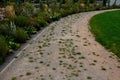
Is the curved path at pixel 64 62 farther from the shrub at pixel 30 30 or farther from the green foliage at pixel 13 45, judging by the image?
the shrub at pixel 30 30

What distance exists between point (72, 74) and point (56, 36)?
25.6 feet

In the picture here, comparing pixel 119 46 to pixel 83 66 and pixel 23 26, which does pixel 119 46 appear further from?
pixel 23 26

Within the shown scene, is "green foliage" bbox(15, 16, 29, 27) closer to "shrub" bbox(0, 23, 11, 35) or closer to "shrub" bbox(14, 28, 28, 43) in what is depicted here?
"shrub" bbox(0, 23, 11, 35)

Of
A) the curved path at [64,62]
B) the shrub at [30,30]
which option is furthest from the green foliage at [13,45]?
the shrub at [30,30]

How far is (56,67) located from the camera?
1151 centimetres

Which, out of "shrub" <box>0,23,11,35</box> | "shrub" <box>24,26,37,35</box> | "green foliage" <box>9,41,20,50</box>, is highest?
"shrub" <box>0,23,11,35</box>

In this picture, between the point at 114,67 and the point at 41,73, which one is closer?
the point at 41,73

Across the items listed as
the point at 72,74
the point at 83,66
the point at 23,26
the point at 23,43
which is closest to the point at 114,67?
the point at 83,66

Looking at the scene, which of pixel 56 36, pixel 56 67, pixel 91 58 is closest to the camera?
pixel 56 67

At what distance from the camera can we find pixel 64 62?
40.0 feet

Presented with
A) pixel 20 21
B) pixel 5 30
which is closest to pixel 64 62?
pixel 5 30

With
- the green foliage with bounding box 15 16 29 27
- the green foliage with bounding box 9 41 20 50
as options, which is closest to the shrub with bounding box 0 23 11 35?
the green foliage with bounding box 9 41 20 50

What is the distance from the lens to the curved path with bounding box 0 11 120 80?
34.7 ft

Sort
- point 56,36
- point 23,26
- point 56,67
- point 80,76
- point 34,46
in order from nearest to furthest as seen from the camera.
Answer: point 80,76 < point 56,67 < point 34,46 < point 56,36 < point 23,26
